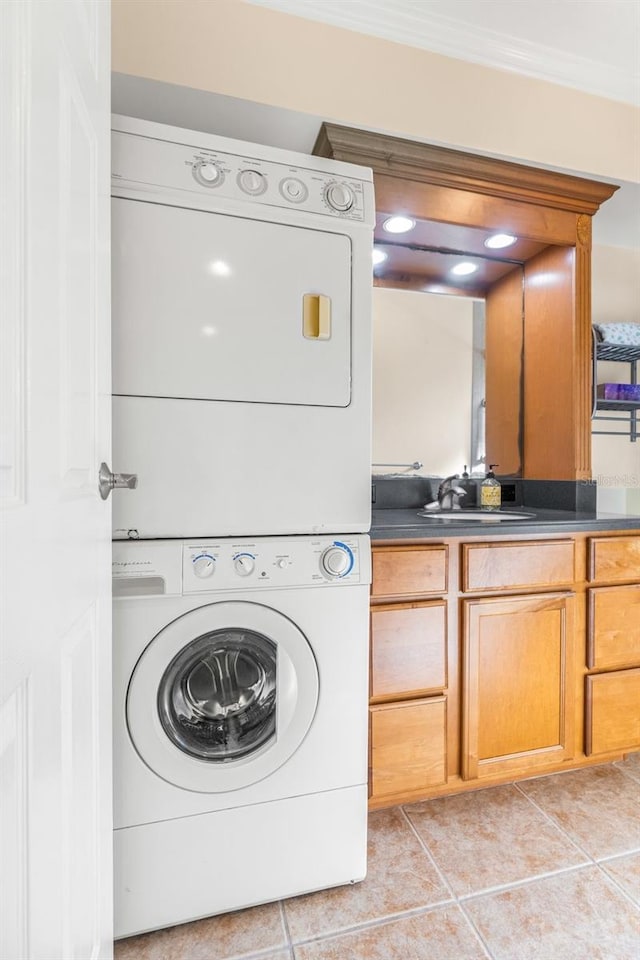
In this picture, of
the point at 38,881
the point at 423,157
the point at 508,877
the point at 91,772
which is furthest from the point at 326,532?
the point at 423,157

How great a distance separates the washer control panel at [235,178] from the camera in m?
1.14

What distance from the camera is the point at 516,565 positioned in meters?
A: 1.64

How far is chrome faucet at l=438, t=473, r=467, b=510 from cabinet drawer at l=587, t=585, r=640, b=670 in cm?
64

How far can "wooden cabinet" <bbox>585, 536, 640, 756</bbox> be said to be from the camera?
174 centimetres

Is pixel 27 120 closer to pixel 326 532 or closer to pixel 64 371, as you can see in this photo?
pixel 64 371

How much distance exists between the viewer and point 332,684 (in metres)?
1.28

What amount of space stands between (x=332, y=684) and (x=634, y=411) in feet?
7.45

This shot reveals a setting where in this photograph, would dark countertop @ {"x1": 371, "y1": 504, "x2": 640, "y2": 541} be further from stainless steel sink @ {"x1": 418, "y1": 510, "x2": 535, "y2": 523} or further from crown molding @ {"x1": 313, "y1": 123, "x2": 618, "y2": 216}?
crown molding @ {"x1": 313, "y1": 123, "x2": 618, "y2": 216}

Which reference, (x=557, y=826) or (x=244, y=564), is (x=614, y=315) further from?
(x=244, y=564)

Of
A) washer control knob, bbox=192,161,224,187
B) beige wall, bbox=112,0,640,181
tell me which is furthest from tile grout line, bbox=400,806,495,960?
beige wall, bbox=112,0,640,181

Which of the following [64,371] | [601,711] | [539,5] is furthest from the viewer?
[601,711]

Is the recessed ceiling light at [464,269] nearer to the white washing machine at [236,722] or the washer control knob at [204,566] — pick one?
the white washing machine at [236,722]

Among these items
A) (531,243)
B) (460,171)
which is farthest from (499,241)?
(460,171)

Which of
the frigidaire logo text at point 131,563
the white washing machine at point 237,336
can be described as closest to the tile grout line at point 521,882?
the white washing machine at point 237,336
